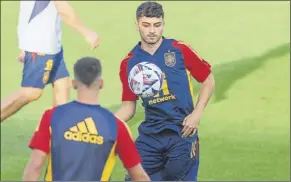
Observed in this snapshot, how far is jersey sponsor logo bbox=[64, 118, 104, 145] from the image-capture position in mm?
5332

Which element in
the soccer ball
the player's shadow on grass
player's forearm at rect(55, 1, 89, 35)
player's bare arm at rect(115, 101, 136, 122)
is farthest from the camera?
the player's shadow on grass

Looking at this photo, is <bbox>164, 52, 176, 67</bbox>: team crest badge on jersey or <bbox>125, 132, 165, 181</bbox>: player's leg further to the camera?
<bbox>125, 132, 165, 181</bbox>: player's leg

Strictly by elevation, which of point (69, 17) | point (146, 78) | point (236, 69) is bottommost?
point (236, 69)

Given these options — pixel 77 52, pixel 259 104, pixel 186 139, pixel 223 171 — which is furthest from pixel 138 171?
pixel 77 52

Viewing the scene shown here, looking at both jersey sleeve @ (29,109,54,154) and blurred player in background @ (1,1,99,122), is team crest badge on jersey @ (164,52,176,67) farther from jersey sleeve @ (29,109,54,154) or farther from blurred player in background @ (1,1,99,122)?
blurred player in background @ (1,1,99,122)

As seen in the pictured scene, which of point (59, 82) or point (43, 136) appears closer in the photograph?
point (43, 136)

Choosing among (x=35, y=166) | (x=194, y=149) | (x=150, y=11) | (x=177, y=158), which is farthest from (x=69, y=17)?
(x=35, y=166)

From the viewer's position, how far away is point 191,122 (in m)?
7.34

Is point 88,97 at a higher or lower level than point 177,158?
higher

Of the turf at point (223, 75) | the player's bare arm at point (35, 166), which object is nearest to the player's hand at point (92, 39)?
the turf at point (223, 75)

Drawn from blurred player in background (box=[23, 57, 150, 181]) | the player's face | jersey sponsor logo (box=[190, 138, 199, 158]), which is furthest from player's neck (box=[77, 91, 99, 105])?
jersey sponsor logo (box=[190, 138, 199, 158])

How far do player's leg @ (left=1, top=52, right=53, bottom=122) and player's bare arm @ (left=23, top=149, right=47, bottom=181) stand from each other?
5112 mm

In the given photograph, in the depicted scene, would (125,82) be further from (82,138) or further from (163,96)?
(82,138)

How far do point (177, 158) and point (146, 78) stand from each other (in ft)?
2.08
